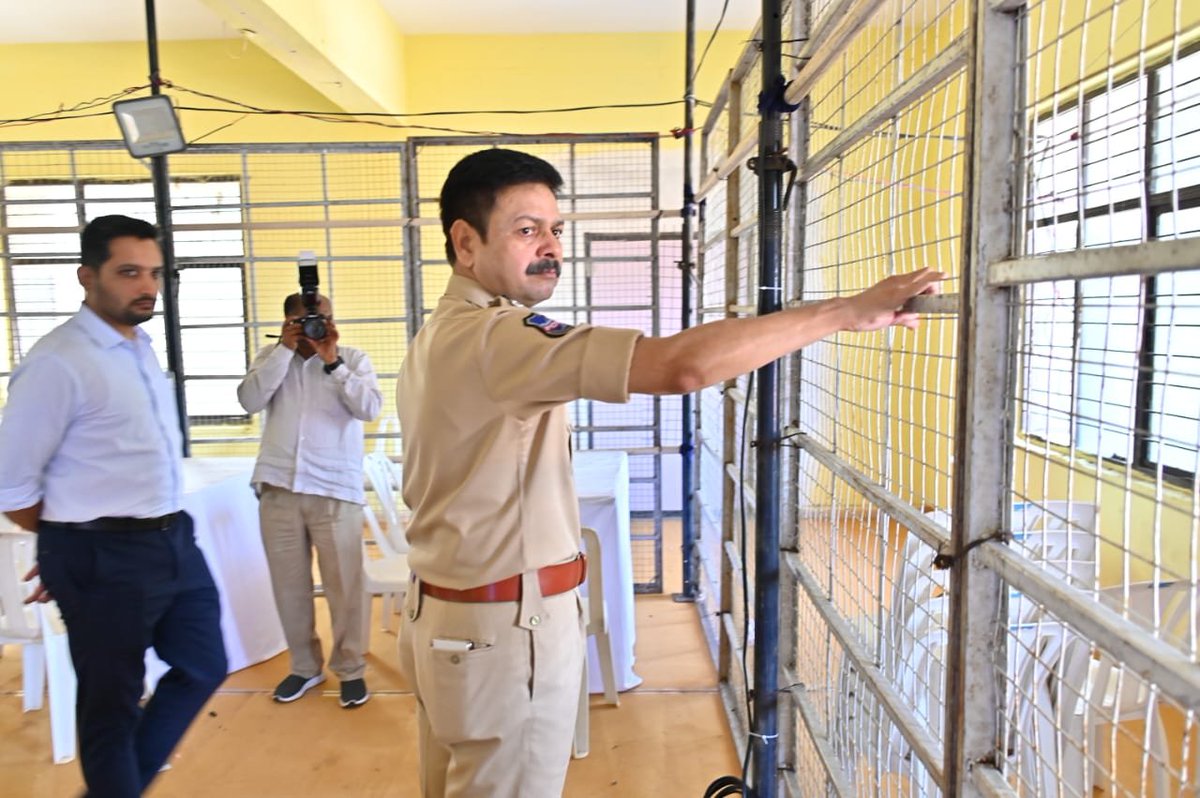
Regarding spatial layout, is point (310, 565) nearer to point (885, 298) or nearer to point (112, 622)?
point (112, 622)

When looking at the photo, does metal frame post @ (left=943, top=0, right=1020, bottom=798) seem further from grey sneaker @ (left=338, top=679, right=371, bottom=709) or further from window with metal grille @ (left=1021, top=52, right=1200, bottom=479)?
grey sneaker @ (left=338, top=679, right=371, bottom=709)

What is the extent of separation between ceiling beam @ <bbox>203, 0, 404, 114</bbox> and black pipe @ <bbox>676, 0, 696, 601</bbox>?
5.74ft

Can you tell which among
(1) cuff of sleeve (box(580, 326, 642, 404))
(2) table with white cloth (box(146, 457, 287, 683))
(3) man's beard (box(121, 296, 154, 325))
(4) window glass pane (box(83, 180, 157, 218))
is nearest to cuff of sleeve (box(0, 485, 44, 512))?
(3) man's beard (box(121, 296, 154, 325))

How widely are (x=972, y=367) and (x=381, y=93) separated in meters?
4.70

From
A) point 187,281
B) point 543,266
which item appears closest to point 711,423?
point 543,266

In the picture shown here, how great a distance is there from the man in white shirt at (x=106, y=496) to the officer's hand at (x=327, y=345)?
0.87 m

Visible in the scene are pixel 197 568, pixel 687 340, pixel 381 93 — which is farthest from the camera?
pixel 381 93

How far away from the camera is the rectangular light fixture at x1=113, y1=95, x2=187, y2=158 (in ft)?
11.3

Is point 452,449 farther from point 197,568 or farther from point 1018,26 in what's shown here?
point 197,568

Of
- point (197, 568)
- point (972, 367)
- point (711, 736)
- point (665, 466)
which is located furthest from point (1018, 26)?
point (665, 466)

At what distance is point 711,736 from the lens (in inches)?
112

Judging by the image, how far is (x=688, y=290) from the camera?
12.8ft

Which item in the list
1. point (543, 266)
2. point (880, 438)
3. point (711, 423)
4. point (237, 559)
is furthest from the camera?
point (711, 423)

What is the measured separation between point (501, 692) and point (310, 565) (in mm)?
1987
